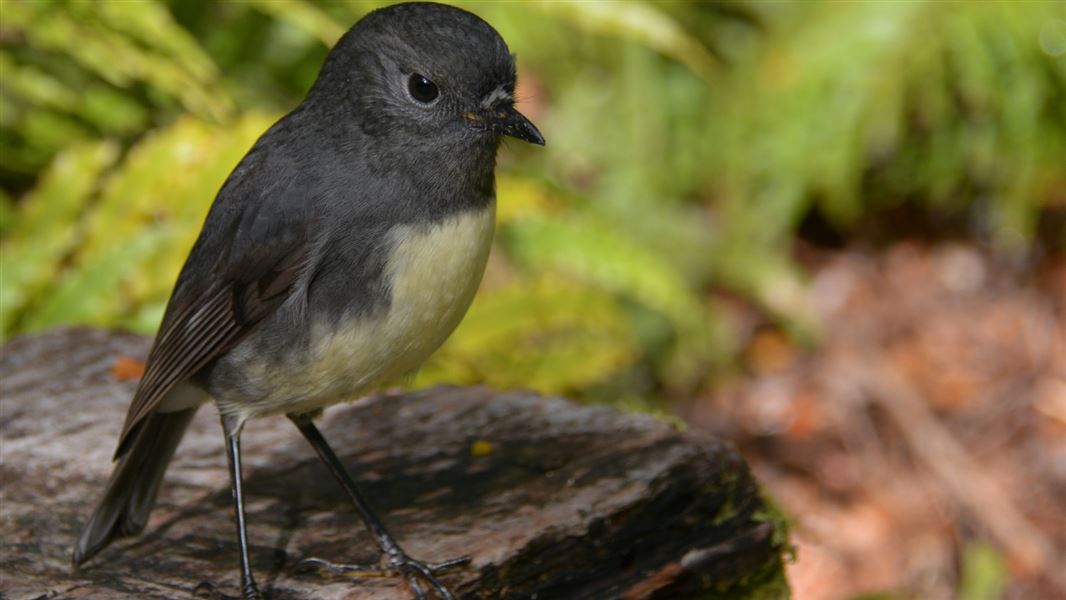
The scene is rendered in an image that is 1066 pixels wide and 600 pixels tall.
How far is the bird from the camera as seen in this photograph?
2.59 metres

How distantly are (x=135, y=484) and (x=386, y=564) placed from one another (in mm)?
620

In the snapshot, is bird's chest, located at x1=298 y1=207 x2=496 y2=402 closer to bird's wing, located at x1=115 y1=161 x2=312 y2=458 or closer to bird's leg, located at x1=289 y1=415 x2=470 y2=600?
bird's wing, located at x1=115 y1=161 x2=312 y2=458

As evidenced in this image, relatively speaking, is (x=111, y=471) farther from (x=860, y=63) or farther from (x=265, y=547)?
(x=860, y=63)

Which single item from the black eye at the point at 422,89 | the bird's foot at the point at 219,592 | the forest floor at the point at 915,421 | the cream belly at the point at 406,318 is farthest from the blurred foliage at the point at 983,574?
the black eye at the point at 422,89

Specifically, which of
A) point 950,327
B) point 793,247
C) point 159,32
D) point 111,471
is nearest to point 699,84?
point 793,247

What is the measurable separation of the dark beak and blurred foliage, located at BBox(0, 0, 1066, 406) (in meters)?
1.69

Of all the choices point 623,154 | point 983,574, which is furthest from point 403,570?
point 623,154

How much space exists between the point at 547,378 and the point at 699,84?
223cm

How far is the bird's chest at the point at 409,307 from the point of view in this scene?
2.57 metres

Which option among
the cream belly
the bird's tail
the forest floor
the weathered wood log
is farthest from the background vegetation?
the cream belly

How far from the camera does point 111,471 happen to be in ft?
10.7

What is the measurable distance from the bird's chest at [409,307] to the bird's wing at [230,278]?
0.53 feet

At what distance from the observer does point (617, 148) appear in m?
5.89

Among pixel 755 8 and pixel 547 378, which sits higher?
pixel 755 8
